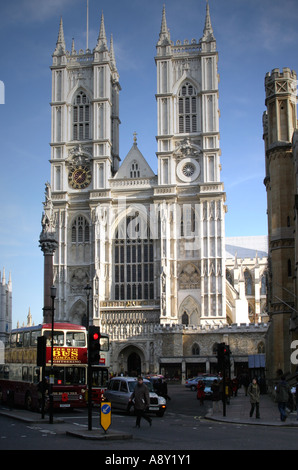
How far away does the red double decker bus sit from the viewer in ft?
88.9

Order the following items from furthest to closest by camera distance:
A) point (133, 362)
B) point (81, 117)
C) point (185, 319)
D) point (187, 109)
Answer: point (81, 117) → point (187, 109) → point (185, 319) → point (133, 362)

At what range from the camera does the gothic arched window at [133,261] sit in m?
65.9

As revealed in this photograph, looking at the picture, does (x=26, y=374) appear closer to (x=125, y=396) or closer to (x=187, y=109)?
(x=125, y=396)

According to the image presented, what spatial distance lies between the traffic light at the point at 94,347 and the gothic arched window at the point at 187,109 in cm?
5188

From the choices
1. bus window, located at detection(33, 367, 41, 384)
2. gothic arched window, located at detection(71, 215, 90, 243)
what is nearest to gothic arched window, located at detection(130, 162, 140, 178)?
gothic arched window, located at detection(71, 215, 90, 243)

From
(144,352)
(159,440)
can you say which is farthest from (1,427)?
(144,352)

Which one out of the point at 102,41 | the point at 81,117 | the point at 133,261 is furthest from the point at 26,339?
the point at 102,41

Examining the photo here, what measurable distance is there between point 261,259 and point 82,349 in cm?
6770

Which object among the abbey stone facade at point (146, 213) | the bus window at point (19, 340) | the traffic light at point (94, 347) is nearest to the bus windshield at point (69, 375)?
the bus window at point (19, 340)

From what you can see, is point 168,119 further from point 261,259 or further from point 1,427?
point 1,427

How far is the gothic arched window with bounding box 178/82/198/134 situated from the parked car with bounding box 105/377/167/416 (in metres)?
43.8

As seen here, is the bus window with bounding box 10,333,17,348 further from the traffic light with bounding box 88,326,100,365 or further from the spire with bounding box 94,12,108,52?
the spire with bounding box 94,12,108,52

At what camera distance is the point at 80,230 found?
68.2m

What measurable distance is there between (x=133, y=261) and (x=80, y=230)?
6560 mm
